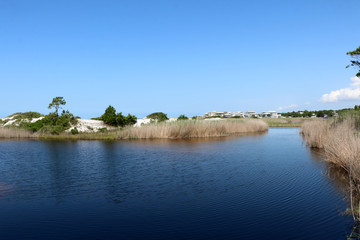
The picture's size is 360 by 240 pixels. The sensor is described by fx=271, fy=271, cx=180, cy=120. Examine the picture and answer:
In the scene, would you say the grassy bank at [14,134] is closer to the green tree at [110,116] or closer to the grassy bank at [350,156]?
the green tree at [110,116]

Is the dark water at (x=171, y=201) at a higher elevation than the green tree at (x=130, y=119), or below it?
below

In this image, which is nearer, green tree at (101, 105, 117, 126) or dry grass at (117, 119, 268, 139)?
dry grass at (117, 119, 268, 139)

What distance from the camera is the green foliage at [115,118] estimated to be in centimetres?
→ 3020

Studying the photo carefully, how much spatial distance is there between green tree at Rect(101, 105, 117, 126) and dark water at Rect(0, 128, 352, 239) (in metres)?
18.3

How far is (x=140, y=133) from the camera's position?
2423 centimetres

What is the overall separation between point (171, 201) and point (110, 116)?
24742 mm

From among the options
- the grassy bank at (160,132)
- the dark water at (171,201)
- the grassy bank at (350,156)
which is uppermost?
the grassy bank at (160,132)

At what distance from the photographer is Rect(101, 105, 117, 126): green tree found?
30.3m

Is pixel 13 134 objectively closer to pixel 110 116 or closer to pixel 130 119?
pixel 110 116

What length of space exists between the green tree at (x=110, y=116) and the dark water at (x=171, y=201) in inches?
721

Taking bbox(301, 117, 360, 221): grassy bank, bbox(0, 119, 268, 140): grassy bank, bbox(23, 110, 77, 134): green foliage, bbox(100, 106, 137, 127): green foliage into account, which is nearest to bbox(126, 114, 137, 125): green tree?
bbox(100, 106, 137, 127): green foliage

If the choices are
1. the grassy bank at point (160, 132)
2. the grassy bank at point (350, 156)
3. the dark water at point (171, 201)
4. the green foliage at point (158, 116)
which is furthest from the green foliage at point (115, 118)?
the grassy bank at point (350, 156)

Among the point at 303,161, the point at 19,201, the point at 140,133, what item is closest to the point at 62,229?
the point at 19,201

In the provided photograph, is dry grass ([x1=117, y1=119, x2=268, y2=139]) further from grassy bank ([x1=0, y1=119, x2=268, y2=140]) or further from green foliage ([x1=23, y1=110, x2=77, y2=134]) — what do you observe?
green foliage ([x1=23, y1=110, x2=77, y2=134])
